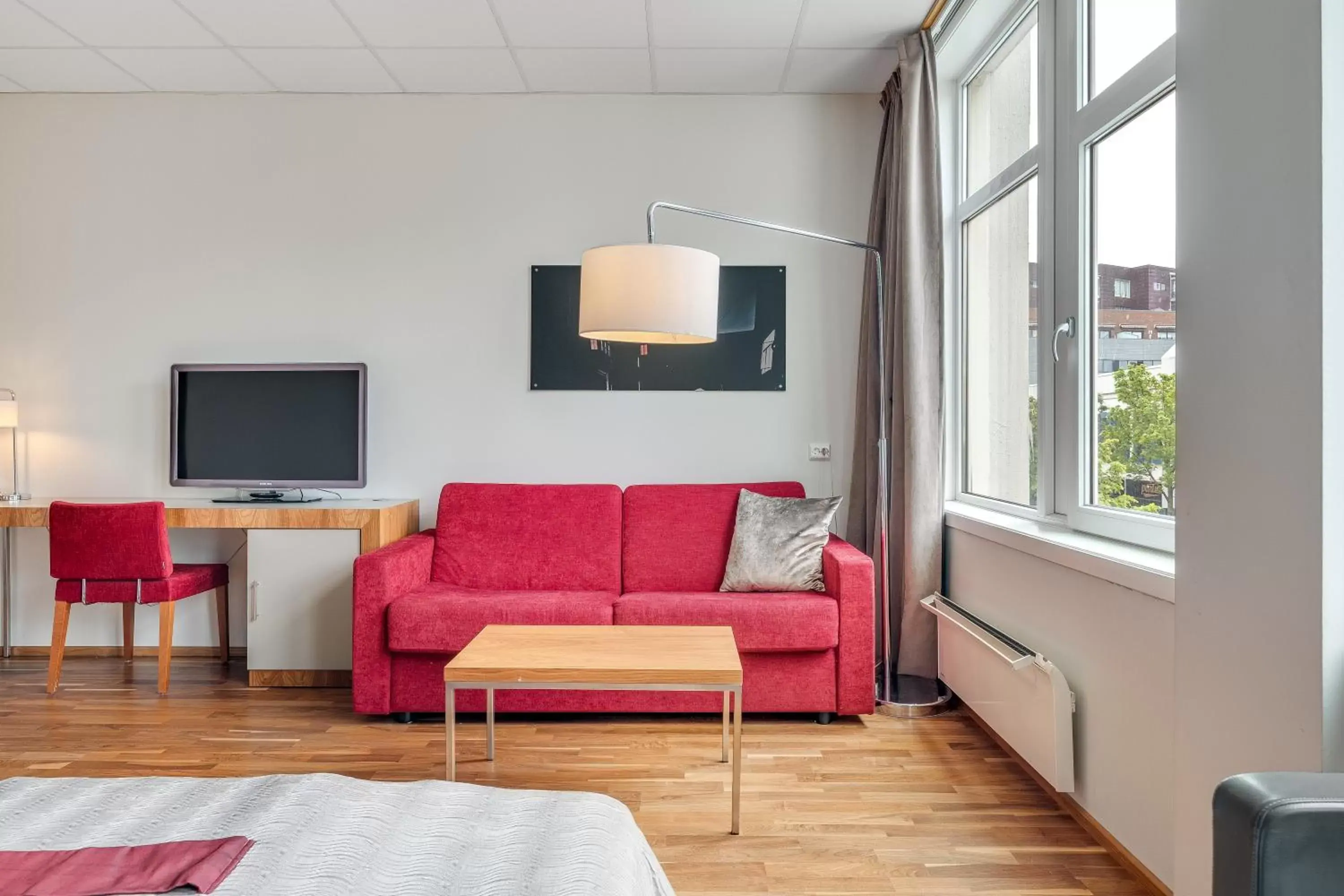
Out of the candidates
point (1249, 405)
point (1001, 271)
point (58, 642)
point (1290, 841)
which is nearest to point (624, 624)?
point (1001, 271)

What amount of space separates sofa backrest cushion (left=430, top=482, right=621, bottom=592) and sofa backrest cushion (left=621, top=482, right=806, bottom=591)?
68 millimetres

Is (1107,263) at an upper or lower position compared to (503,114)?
lower

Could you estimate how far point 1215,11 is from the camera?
155 cm

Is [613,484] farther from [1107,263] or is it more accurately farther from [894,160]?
[1107,263]

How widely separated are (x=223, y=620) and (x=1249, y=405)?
13.2ft

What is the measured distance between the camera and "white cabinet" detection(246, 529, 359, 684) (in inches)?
141

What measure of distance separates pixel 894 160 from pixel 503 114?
1.84m

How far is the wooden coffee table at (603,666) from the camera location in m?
2.23

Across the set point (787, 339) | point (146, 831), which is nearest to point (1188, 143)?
point (146, 831)

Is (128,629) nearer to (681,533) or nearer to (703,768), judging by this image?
(681,533)

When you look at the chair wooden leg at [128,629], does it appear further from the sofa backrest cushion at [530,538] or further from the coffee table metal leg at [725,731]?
the coffee table metal leg at [725,731]

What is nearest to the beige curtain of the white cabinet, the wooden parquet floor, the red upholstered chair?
the wooden parquet floor

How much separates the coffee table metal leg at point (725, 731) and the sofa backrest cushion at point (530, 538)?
3.25ft

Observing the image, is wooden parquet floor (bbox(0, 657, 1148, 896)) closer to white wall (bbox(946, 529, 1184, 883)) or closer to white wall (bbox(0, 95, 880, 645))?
white wall (bbox(946, 529, 1184, 883))
